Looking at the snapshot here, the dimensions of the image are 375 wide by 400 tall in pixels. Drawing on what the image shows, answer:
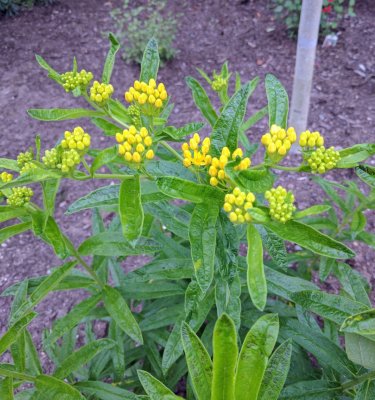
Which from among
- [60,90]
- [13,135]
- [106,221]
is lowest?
[106,221]

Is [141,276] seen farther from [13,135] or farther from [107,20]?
[107,20]

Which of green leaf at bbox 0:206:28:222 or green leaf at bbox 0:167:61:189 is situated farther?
green leaf at bbox 0:206:28:222

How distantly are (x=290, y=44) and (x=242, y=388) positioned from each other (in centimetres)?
463

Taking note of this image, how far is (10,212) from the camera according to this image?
1492 mm

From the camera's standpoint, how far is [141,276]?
1.79 meters

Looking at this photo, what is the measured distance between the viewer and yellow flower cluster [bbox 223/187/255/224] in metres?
1.17

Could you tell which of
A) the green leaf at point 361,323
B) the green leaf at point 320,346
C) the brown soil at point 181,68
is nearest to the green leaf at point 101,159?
the green leaf at point 361,323

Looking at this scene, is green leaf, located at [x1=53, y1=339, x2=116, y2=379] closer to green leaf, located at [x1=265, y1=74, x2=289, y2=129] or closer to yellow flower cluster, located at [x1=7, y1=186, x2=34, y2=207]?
yellow flower cluster, located at [x1=7, y1=186, x2=34, y2=207]

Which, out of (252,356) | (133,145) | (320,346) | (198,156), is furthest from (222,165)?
(320,346)

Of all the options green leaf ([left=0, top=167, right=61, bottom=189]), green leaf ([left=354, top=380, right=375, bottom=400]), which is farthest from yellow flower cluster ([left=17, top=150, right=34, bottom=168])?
green leaf ([left=354, top=380, right=375, bottom=400])

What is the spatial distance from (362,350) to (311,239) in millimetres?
410

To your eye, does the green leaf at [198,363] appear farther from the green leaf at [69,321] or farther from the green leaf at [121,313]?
the green leaf at [69,321]

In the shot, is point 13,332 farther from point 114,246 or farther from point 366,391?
point 366,391

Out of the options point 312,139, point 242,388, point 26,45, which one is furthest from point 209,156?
point 26,45
